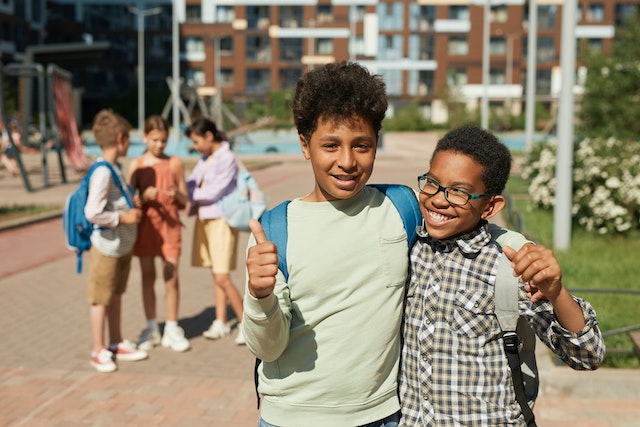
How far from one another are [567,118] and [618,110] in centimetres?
686

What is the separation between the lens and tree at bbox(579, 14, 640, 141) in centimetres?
1728

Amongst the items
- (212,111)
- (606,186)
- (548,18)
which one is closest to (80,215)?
(606,186)

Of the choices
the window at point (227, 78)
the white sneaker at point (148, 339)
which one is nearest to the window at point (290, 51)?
the window at point (227, 78)

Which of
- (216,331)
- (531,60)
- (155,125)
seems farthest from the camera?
(531,60)

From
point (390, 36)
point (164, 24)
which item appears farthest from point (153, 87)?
point (390, 36)

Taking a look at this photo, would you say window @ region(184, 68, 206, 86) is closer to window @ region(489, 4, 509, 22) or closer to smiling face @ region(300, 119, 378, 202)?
window @ region(489, 4, 509, 22)

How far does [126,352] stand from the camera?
6.68m

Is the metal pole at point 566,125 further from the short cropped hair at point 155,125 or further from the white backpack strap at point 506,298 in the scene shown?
the white backpack strap at point 506,298

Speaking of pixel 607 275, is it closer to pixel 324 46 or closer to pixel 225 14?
pixel 324 46

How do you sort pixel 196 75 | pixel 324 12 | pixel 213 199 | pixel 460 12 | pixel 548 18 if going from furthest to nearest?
pixel 196 75
pixel 324 12
pixel 460 12
pixel 548 18
pixel 213 199

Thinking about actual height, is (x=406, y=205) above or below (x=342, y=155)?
below

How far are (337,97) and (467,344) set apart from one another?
76 centimetres

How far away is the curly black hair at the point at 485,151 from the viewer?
8.45 feet

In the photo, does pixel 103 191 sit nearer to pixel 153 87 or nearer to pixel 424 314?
pixel 424 314
